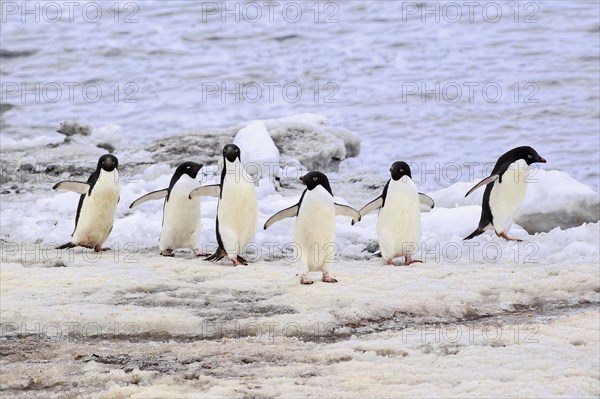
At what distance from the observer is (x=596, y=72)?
20562 millimetres

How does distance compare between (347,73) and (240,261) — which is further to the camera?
(347,73)

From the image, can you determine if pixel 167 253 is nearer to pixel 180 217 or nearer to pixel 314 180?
pixel 180 217

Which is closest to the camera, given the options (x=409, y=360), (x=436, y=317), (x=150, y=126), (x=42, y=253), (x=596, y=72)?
(x=409, y=360)

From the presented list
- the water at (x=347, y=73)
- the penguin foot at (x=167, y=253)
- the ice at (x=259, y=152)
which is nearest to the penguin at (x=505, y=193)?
the penguin foot at (x=167, y=253)

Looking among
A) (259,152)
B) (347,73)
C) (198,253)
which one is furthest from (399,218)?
(347,73)

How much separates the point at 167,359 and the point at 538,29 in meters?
20.8

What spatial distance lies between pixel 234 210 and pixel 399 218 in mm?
1161

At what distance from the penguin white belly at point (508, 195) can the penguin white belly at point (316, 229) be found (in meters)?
2.00

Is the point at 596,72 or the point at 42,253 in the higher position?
the point at 596,72

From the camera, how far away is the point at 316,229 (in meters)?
6.93

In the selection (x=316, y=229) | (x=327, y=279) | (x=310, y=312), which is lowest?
(x=310, y=312)

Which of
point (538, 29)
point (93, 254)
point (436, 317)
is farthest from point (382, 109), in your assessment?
point (436, 317)

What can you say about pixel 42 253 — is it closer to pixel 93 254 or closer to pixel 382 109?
pixel 93 254

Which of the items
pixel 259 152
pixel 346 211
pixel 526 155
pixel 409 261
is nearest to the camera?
pixel 346 211
